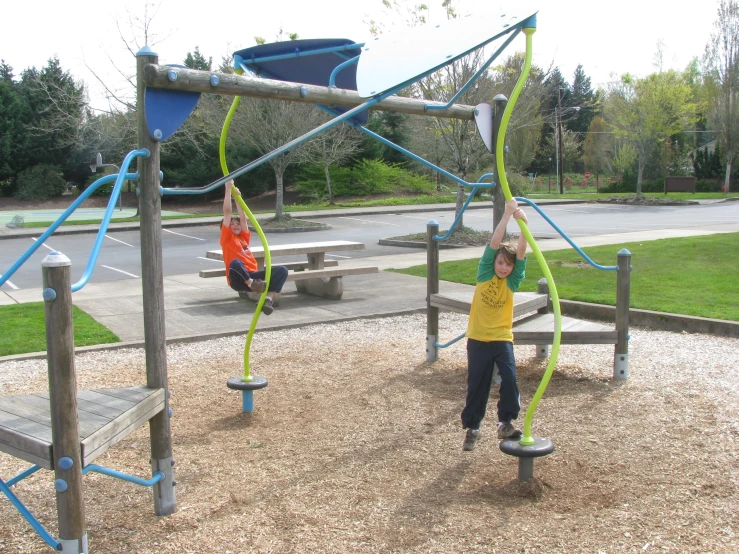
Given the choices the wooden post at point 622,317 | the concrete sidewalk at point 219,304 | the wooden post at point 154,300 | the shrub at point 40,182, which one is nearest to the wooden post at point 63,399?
the wooden post at point 154,300

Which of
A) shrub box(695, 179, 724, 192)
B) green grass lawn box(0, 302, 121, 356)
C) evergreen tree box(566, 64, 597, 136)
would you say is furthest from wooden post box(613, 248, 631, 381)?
evergreen tree box(566, 64, 597, 136)

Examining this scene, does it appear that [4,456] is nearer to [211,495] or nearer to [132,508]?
[132,508]

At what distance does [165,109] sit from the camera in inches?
137

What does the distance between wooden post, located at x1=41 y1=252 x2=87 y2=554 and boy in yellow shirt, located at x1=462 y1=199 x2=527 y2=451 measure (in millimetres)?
2328

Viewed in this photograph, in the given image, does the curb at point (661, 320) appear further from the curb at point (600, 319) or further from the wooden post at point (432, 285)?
the wooden post at point (432, 285)

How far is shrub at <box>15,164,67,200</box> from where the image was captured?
1390 inches

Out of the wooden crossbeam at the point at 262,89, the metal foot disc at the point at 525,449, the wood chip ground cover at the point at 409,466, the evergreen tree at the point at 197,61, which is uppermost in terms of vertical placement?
the evergreen tree at the point at 197,61

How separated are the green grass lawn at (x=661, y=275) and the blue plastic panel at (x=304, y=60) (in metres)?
4.82

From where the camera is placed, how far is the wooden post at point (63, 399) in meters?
2.68

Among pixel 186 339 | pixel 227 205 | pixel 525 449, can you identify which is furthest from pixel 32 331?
pixel 525 449

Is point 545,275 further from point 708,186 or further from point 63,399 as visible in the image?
point 708,186

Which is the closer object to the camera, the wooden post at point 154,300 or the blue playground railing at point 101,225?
the blue playground railing at point 101,225

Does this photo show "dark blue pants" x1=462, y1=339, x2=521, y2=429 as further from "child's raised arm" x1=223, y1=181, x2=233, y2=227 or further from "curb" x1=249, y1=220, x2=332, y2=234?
"curb" x1=249, y1=220, x2=332, y2=234

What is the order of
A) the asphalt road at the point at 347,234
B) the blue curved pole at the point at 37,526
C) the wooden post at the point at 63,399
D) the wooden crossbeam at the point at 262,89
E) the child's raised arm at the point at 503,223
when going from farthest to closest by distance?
1. the asphalt road at the point at 347,234
2. the child's raised arm at the point at 503,223
3. the wooden crossbeam at the point at 262,89
4. the blue curved pole at the point at 37,526
5. the wooden post at the point at 63,399
